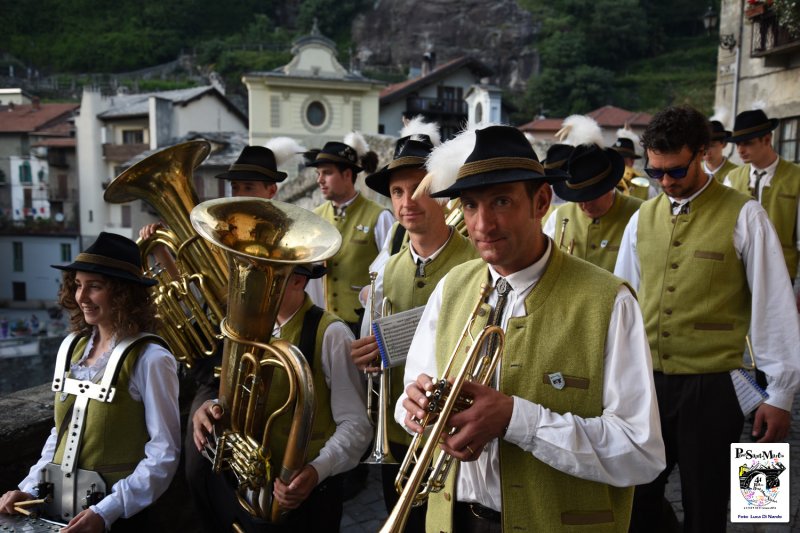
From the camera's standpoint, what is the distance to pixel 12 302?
1708 inches

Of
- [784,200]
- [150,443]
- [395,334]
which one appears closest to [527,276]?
[395,334]

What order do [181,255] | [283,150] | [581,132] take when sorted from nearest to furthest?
[181,255] → [581,132] → [283,150]

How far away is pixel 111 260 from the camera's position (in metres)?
3.07

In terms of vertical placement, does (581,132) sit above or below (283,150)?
above

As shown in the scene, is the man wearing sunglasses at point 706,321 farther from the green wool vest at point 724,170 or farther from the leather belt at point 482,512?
the green wool vest at point 724,170

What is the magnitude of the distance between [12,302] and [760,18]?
44109 millimetres

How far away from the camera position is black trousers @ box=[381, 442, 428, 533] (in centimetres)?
334

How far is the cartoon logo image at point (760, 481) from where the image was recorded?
3.54 m

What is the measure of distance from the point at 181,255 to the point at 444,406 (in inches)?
103

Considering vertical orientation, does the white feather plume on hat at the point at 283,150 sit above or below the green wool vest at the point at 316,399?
above

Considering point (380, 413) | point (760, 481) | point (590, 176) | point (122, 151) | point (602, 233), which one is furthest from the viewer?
point (122, 151)

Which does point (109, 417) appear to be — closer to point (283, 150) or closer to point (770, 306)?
point (770, 306)

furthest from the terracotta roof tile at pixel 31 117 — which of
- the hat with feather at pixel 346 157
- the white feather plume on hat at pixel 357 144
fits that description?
the hat with feather at pixel 346 157

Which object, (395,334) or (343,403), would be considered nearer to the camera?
(343,403)
